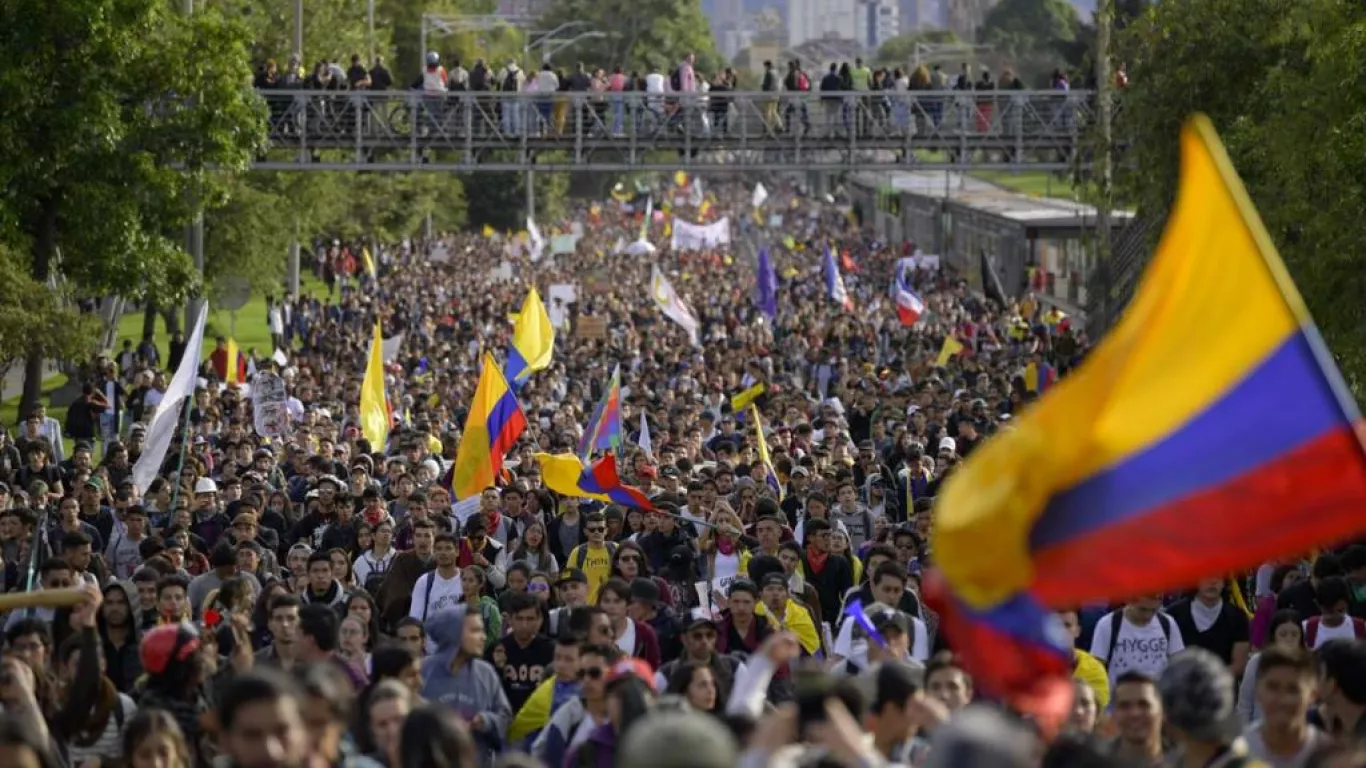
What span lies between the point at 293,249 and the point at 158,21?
25.9m

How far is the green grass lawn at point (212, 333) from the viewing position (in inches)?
1727

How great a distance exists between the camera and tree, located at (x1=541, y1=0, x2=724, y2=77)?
460ft

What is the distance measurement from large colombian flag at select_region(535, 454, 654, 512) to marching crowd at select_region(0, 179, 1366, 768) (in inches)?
6.7

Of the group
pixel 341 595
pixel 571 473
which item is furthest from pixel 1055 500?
pixel 571 473

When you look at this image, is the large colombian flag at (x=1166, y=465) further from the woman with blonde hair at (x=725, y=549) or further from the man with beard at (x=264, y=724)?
the woman with blonde hair at (x=725, y=549)

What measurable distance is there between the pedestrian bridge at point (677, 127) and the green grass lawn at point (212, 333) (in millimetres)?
3872

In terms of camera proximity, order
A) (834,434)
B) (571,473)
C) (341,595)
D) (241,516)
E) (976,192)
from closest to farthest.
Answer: (341,595), (241,516), (571,473), (834,434), (976,192)

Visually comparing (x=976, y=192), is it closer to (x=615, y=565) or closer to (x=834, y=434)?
(x=834, y=434)

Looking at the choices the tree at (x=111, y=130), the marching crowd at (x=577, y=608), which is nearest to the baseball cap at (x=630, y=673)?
the marching crowd at (x=577, y=608)

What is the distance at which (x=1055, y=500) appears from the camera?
7.34 m

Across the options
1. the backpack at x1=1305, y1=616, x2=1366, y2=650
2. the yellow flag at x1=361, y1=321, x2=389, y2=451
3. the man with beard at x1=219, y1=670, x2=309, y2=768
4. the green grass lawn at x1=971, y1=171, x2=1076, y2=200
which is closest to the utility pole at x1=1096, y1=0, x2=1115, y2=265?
the yellow flag at x1=361, y1=321, x2=389, y2=451

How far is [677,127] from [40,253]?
2020 centimetres

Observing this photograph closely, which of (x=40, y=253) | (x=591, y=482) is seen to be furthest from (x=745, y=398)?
(x=591, y=482)

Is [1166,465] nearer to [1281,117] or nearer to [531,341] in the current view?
[1281,117]
